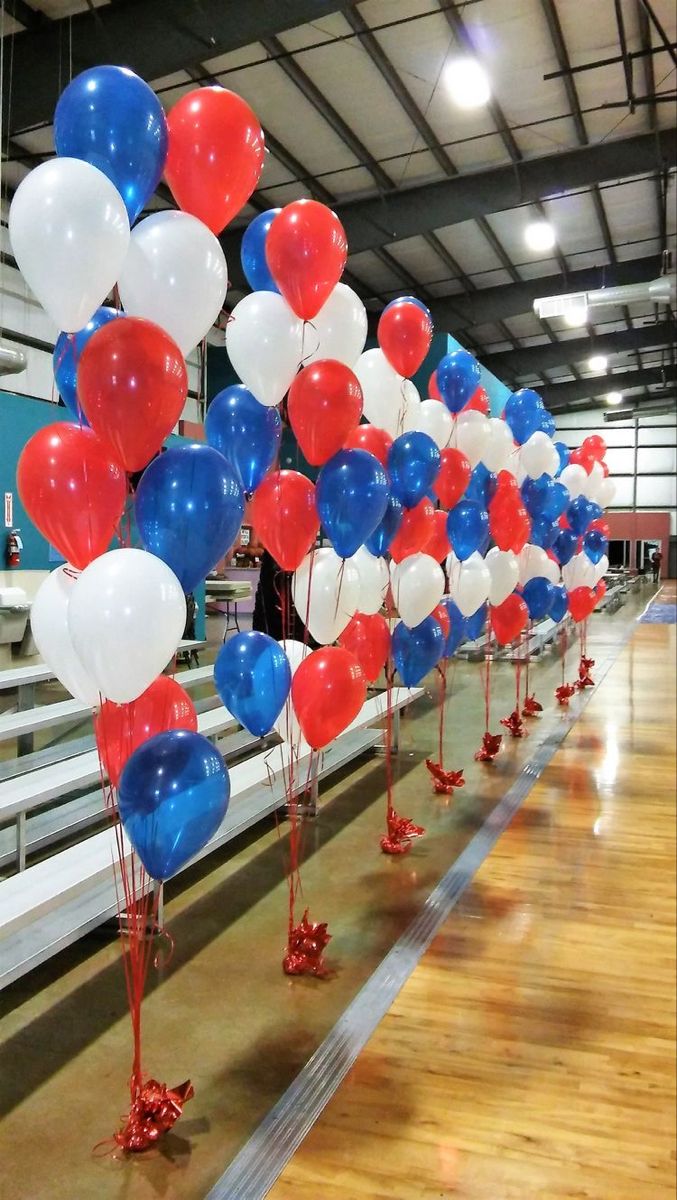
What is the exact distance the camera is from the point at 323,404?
8.46ft

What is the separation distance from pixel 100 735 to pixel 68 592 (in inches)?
13.6

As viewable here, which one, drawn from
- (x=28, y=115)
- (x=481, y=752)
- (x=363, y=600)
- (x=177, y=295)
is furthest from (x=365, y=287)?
(x=177, y=295)

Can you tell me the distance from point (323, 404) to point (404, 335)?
40.5 inches

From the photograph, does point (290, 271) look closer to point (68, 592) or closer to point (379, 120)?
point (68, 592)

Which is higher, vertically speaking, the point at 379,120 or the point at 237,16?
the point at 379,120

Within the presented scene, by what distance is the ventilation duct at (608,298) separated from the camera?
12195 mm

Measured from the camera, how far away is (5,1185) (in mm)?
1663

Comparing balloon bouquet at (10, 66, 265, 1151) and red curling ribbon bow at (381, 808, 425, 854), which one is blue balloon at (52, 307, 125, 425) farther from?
red curling ribbon bow at (381, 808, 425, 854)

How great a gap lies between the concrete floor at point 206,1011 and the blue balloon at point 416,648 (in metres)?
0.70

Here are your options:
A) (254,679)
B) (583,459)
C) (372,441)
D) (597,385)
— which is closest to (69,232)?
(254,679)

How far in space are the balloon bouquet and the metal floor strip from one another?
20 cm

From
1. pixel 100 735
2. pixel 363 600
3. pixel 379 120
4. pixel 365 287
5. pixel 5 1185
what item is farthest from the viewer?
pixel 365 287

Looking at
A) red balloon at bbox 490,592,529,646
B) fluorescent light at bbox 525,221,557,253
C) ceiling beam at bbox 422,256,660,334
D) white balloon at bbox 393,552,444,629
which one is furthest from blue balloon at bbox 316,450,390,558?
ceiling beam at bbox 422,256,660,334

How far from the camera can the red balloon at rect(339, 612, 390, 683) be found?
A: 10.8 feet
